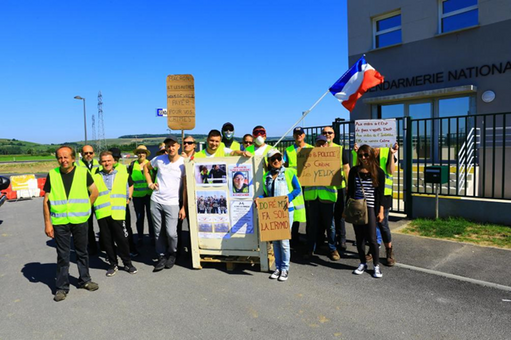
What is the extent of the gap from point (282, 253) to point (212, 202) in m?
1.28

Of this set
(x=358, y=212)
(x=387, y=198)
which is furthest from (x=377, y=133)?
(x=358, y=212)

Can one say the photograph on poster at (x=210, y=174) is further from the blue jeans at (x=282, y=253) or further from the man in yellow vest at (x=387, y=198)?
the man in yellow vest at (x=387, y=198)

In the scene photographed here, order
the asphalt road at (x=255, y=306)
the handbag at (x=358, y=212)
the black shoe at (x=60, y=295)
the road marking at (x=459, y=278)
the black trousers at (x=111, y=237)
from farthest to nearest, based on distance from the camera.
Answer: the black trousers at (x=111, y=237)
the handbag at (x=358, y=212)
the black shoe at (x=60, y=295)
the road marking at (x=459, y=278)
the asphalt road at (x=255, y=306)

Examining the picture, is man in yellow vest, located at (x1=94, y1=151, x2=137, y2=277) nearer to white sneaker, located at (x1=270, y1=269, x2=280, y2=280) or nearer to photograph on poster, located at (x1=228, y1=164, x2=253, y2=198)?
photograph on poster, located at (x1=228, y1=164, x2=253, y2=198)

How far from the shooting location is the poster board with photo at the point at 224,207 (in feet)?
16.6

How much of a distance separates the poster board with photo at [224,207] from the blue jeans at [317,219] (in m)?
0.91

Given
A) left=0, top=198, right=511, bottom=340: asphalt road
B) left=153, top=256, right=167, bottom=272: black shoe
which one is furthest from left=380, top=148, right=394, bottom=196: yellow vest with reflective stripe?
left=153, top=256, right=167, bottom=272: black shoe

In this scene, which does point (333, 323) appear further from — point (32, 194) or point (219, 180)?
point (32, 194)

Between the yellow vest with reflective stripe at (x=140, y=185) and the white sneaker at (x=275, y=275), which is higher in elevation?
the yellow vest with reflective stripe at (x=140, y=185)

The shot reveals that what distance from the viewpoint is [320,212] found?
557cm

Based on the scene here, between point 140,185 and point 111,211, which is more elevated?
point 140,185

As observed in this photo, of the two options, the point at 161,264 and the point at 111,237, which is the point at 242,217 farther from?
the point at 111,237

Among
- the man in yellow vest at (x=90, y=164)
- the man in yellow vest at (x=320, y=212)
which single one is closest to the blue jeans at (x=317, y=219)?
the man in yellow vest at (x=320, y=212)

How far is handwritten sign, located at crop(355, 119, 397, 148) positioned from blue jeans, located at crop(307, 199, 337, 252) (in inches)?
82.7
